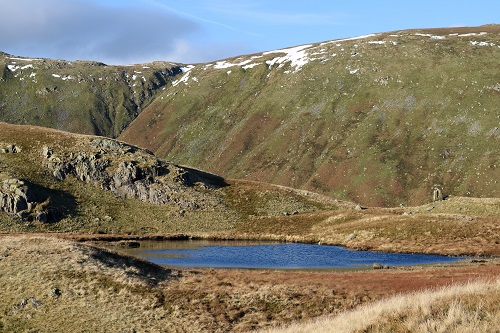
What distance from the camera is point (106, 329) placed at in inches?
1267

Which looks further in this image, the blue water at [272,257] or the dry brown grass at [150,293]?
the blue water at [272,257]

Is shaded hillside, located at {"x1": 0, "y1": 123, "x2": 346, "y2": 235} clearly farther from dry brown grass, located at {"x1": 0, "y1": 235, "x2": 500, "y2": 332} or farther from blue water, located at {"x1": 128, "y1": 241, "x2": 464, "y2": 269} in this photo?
dry brown grass, located at {"x1": 0, "y1": 235, "x2": 500, "y2": 332}

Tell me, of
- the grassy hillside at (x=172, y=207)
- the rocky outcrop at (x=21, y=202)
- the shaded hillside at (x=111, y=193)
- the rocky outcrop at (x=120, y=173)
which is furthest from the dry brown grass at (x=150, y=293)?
the rocky outcrop at (x=120, y=173)

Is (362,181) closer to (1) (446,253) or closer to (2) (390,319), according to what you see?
(1) (446,253)

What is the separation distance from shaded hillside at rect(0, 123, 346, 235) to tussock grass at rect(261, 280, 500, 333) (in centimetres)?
8280

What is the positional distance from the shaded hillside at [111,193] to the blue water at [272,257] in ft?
68.8

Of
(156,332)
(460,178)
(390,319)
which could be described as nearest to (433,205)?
(460,178)

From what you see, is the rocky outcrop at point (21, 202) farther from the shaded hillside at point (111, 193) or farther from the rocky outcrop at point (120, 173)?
the rocky outcrop at point (120, 173)

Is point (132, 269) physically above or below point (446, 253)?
above

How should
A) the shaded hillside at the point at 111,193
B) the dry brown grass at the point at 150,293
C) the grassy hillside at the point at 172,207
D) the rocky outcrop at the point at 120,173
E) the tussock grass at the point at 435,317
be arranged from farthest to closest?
1. the rocky outcrop at the point at 120,173
2. the shaded hillside at the point at 111,193
3. the grassy hillside at the point at 172,207
4. the dry brown grass at the point at 150,293
5. the tussock grass at the point at 435,317

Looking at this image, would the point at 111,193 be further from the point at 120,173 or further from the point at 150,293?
the point at 150,293

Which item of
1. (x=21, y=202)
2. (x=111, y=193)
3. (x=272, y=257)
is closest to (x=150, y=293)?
(x=272, y=257)

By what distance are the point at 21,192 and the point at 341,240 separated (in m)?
61.8

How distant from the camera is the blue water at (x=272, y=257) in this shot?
63.2m
